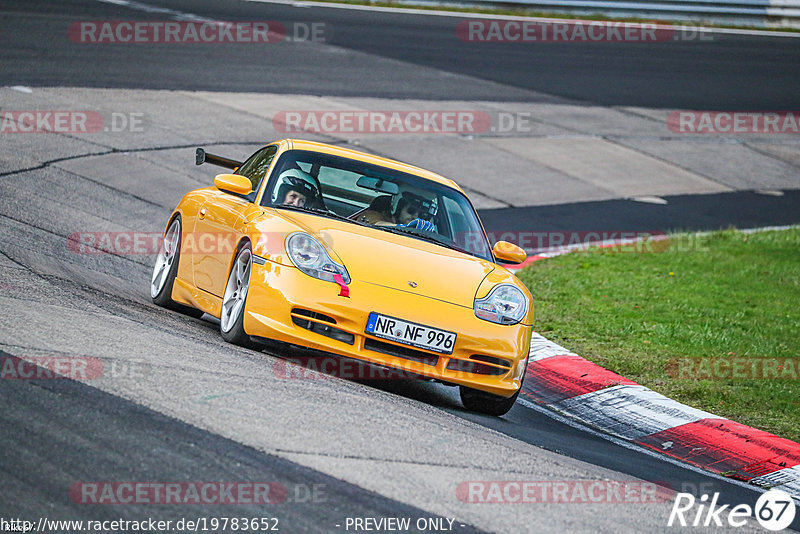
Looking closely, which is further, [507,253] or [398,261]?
[507,253]

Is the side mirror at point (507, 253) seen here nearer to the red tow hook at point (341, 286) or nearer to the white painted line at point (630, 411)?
the white painted line at point (630, 411)

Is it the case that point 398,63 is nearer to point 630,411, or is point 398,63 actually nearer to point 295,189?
point 295,189

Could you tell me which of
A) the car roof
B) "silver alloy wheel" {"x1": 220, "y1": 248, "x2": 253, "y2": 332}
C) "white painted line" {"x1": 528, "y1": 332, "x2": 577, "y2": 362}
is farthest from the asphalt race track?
the car roof

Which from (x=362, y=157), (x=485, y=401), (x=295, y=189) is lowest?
(x=485, y=401)

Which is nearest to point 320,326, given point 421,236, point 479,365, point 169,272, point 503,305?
point 479,365

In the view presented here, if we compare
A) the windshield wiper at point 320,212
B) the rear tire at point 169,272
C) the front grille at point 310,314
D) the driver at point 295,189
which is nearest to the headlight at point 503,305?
the front grille at point 310,314

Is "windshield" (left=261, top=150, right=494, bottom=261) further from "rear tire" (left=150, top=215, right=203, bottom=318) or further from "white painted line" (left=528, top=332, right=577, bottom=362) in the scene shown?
"white painted line" (left=528, top=332, right=577, bottom=362)

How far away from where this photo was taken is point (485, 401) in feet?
22.7

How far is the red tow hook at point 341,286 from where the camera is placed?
637 cm

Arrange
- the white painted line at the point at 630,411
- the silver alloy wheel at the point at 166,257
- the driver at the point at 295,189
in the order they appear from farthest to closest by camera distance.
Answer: the silver alloy wheel at the point at 166,257
the driver at the point at 295,189
the white painted line at the point at 630,411

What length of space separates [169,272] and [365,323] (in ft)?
7.88

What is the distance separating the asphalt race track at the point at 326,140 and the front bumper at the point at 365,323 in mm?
225

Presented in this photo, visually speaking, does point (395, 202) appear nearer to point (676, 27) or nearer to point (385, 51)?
point (385, 51)

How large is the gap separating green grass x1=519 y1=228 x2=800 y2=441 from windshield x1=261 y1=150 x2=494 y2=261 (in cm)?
170
